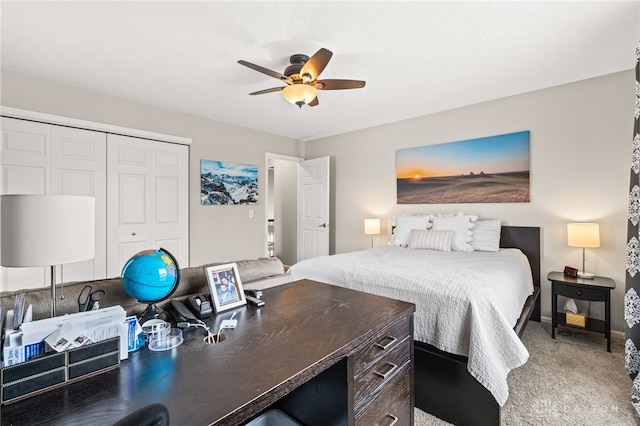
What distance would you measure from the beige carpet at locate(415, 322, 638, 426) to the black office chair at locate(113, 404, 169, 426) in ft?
5.57

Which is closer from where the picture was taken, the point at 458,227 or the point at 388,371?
the point at 388,371

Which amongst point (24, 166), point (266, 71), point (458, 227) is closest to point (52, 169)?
point (24, 166)

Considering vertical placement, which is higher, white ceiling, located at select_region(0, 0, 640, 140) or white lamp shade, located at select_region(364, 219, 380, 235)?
white ceiling, located at select_region(0, 0, 640, 140)

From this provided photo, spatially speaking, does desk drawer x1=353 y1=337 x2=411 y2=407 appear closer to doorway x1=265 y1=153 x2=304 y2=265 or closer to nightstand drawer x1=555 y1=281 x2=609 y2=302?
nightstand drawer x1=555 y1=281 x2=609 y2=302

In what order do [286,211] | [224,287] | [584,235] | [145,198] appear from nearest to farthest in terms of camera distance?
1. [224,287]
2. [584,235]
3. [145,198]
4. [286,211]

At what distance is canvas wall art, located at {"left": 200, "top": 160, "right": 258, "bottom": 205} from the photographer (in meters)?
4.34

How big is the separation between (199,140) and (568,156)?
450 centimetres

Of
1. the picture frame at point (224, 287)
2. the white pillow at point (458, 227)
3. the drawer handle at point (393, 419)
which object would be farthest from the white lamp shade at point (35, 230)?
the white pillow at point (458, 227)

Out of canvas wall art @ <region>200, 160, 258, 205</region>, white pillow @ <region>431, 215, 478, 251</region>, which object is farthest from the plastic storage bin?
canvas wall art @ <region>200, 160, 258, 205</region>

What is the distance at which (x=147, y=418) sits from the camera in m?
0.48

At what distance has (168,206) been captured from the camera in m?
3.95

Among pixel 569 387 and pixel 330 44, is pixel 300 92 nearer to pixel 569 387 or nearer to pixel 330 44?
pixel 330 44

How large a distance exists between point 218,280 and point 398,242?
291 centimetres

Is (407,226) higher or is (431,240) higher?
(407,226)
